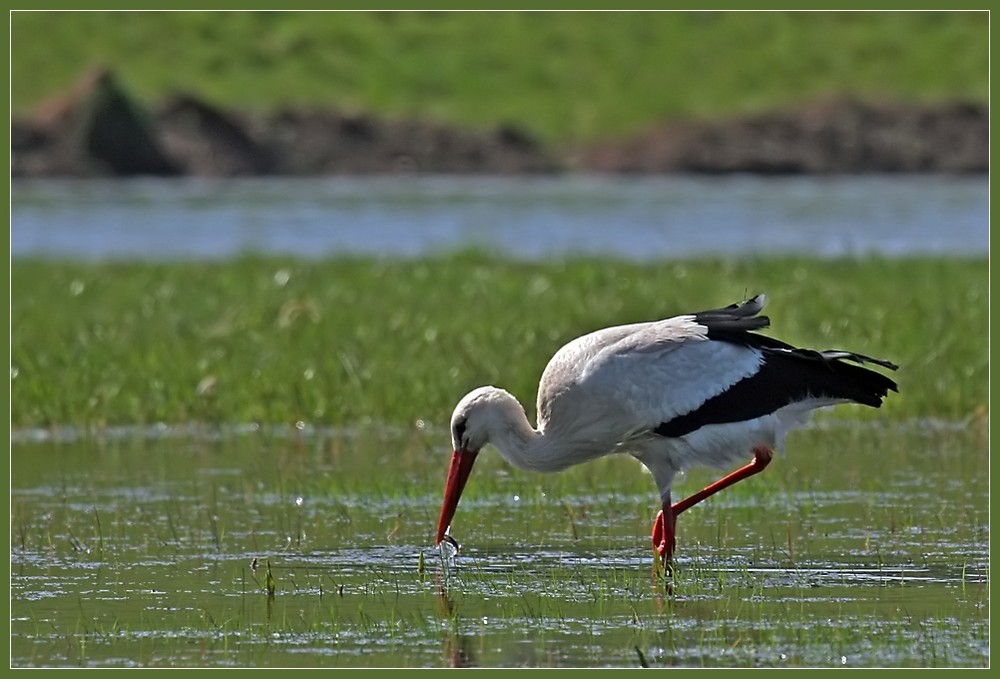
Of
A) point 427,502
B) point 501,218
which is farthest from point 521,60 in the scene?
point 427,502

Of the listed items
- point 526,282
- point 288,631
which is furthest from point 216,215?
point 288,631

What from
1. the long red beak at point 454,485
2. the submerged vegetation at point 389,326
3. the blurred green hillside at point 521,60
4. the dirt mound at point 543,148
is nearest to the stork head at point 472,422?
the long red beak at point 454,485

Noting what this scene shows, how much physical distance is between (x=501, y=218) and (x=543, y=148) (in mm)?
19436

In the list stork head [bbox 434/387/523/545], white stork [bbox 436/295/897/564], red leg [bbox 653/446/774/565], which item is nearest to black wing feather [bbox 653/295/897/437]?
white stork [bbox 436/295/897/564]

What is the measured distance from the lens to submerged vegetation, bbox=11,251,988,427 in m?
12.1

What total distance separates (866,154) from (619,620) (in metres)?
40.9

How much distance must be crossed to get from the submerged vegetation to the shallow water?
431 millimetres

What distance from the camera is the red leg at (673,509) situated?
8266 millimetres

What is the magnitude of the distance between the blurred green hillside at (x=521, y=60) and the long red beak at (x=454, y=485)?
133 feet

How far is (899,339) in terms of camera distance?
13.5 meters

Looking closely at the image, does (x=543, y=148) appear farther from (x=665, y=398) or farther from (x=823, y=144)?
(x=665, y=398)

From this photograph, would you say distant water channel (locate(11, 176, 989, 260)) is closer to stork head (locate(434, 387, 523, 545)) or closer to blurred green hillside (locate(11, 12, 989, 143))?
blurred green hillside (locate(11, 12, 989, 143))

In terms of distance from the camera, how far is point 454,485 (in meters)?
8.59

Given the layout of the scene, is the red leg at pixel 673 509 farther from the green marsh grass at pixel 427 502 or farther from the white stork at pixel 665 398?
the green marsh grass at pixel 427 502
